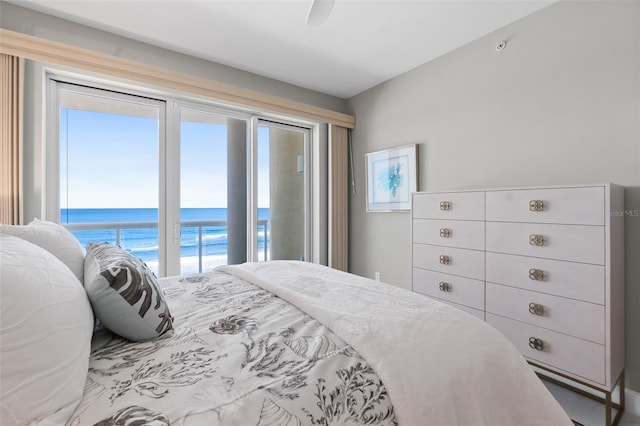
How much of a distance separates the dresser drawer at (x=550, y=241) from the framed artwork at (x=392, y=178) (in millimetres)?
1131

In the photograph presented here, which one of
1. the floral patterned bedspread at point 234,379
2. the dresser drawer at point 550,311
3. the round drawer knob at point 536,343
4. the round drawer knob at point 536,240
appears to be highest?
the round drawer knob at point 536,240

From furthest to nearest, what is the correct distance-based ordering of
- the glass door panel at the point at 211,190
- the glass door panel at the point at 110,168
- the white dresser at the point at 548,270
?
1. the glass door panel at the point at 211,190
2. the glass door panel at the point at 110,168
3. the white dresser at the point at 548,270

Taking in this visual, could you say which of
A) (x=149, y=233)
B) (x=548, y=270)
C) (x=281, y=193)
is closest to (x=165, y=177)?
(x=149, y=233)

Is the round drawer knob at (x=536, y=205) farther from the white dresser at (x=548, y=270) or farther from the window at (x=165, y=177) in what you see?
the window at (x=165, y=177)

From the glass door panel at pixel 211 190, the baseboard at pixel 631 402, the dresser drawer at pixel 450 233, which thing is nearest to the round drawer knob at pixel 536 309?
the dresser drawer at pixel 450 233

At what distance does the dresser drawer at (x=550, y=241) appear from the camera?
1539 mm

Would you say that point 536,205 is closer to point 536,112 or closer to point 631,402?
point 536,112

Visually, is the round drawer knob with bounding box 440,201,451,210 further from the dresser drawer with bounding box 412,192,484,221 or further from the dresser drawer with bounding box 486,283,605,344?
the dresser drawer with bounding box 486,283,605,344

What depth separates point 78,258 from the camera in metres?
1.10

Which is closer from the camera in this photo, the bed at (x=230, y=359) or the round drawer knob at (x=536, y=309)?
the bed at (x=230, y=359)

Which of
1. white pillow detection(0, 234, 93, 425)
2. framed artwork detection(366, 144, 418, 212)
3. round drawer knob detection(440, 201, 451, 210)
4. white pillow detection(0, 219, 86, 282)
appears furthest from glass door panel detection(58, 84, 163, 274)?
round drawer knob detection(440, 201, 451, 210)

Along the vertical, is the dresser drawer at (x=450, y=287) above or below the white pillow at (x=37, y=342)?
below

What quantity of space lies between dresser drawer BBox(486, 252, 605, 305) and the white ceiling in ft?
5.85

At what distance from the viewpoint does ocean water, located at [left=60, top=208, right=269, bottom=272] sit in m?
2.52
